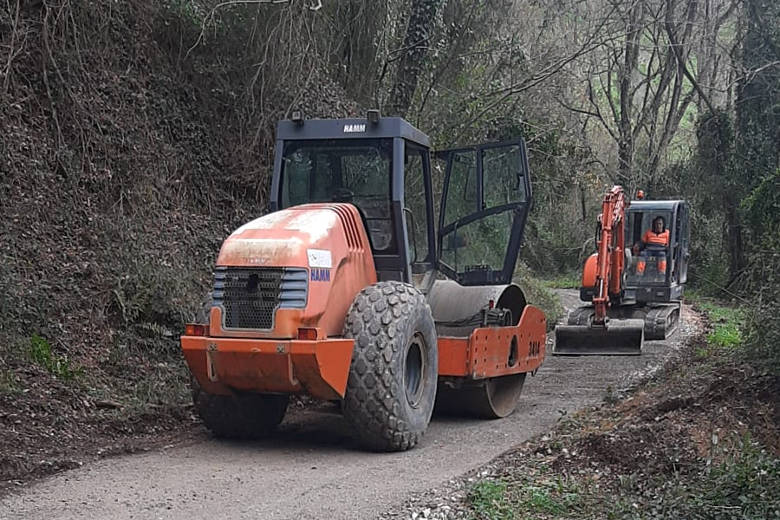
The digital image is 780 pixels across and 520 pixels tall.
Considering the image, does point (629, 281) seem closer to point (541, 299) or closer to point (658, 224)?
point (658, 224)

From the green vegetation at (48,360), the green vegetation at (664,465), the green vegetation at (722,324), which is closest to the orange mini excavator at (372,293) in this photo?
the green vegetation at (664,465)

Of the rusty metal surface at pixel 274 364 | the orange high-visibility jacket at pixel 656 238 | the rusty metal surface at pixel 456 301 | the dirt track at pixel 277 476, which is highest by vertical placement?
the orange high-visibility jacket at pixel 656 238

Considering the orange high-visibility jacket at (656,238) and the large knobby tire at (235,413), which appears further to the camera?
the orange high-visibility jacket at (656,238)

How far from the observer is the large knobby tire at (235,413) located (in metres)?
8.10

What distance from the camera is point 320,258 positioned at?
763cm

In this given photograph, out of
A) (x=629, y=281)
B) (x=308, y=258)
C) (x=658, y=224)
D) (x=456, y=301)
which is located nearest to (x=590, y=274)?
(x=629, y=281)

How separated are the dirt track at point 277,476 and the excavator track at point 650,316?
7917mm

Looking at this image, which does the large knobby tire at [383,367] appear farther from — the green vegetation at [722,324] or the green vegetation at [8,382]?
the green vegetation at [722,324]

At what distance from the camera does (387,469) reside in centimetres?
716

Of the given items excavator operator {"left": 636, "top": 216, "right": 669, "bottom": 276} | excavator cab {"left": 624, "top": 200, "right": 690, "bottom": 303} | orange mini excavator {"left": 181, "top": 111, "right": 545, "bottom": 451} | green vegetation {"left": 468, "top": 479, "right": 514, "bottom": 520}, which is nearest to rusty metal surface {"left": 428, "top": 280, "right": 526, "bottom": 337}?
orange mini excavator {"left": 181, "top": 111, "right": 545, "bottom": 451}

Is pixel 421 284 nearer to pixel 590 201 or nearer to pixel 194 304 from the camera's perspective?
pixel 194 304

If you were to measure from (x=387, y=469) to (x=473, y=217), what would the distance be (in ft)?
11.2

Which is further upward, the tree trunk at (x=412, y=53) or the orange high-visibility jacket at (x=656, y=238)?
the tree trunk at (x=412, y=53)

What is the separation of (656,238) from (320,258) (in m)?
13.0
